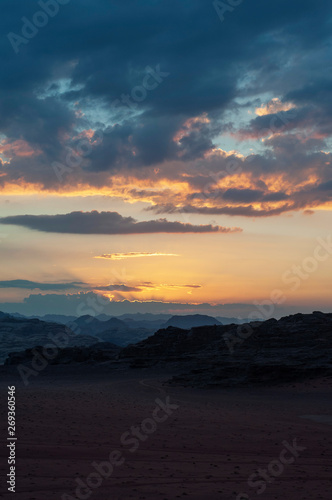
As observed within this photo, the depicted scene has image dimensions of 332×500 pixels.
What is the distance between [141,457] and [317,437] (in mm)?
10880

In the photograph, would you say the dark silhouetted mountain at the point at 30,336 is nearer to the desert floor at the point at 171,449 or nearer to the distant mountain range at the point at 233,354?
the distant mountain range at the point at 233,354

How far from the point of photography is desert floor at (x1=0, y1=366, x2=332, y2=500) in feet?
50.8

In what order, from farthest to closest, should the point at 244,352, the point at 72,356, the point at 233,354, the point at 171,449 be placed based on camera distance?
the point at 72,356 → the point at 244,352 → the point at 233,354 → the point at 171,449

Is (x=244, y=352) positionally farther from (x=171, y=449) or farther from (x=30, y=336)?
(x=30, y=336)

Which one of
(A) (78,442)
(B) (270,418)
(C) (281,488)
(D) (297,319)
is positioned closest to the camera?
(C) (281,488)

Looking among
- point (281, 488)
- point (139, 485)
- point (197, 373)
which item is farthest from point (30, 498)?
point (197, 373)

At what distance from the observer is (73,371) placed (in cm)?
7206

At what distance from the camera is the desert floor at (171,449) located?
50.8ft

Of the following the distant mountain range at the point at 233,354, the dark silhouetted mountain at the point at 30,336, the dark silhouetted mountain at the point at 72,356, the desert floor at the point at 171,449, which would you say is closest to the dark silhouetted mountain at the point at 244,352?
the distant mountain range at the point at 233,354

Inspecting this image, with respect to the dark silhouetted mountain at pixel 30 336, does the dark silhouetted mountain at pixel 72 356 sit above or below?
above

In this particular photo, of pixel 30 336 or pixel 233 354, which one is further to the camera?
pixel 30 336

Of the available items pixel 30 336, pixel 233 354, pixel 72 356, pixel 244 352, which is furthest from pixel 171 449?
pixel 30 336

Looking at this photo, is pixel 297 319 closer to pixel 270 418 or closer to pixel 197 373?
pixel 197 373

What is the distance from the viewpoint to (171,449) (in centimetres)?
2100
